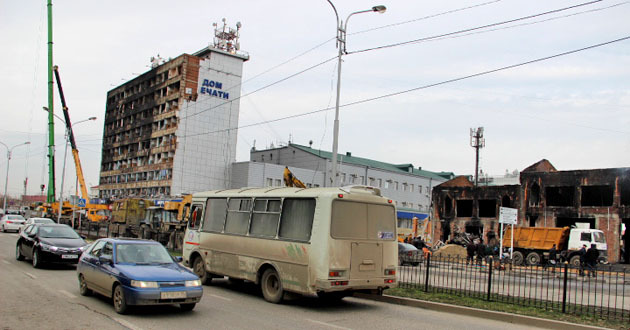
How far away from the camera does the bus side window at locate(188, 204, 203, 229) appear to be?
15914 mm

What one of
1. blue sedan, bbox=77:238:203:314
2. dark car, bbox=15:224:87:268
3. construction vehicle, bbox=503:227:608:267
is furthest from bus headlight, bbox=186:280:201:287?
construction vehicle, bbox=503:227:608:267

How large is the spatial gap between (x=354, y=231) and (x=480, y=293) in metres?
4.91

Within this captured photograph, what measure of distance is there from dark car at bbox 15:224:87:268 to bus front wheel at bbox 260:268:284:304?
25.6ft

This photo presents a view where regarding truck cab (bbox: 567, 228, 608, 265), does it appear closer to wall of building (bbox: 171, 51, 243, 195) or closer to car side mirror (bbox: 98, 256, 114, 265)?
car side mirror (bbox: 98, 256, 114, 265)

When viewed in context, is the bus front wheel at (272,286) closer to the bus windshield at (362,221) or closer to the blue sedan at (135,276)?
the bus windshield at (362,221)

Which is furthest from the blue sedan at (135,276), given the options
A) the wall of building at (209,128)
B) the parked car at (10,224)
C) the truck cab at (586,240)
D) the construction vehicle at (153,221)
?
the wall of building at (209,128)

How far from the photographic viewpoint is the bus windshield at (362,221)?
1174 centimetres

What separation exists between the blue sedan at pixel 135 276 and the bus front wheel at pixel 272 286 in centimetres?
239

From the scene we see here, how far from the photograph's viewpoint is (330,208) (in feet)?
38.3

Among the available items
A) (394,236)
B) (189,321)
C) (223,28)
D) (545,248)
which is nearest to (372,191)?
(394,236)

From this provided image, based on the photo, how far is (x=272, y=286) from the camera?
12.9 meters

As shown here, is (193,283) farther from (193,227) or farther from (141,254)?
(193,227)

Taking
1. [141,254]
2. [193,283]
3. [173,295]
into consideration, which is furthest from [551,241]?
[173,295]

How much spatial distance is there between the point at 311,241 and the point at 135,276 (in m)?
3.82
